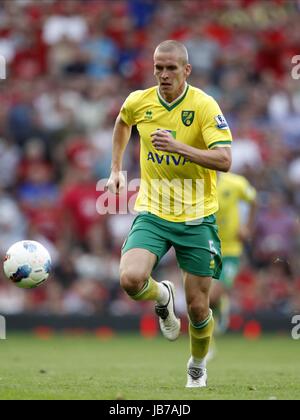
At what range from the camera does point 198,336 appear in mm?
8883

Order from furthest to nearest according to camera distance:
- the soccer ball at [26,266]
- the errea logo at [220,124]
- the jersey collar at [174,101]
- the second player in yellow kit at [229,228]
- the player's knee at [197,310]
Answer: the second player in yellow kit at [229,228] < the soccer ball at [26,266] < the jersey collar at [174,101] < the player's knee at [197,310] < the errea logo at [220,124]

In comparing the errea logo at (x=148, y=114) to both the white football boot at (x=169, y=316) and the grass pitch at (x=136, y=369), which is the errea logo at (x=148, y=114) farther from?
the grass pitch at (x=136, y=369)

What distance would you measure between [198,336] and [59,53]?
10880mm

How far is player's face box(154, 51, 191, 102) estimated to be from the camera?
8.59 metres

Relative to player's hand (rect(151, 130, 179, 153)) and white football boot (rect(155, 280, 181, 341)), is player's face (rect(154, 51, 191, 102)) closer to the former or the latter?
player's hand (rect(151, 130, 179, 153))

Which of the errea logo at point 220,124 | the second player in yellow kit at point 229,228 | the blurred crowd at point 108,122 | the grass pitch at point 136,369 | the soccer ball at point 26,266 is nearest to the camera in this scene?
the grass pitch at point 136,369

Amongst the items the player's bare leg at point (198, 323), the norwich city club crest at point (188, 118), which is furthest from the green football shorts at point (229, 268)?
the norwich city club crest at point (188, 118)

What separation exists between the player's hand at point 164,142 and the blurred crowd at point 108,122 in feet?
26.9

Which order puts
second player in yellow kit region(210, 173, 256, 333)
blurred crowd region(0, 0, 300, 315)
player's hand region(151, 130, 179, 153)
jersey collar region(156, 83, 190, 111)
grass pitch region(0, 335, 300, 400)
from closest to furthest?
grass pitch region(0, 335, 300, 400)
player's hand region(151, 130, 179, 153)
jersey collar region(156, 83, 190, 111)
second player in yellow kit region(210, 173, 256, 333)
blurred crowd region(0, 0, 300, 315)

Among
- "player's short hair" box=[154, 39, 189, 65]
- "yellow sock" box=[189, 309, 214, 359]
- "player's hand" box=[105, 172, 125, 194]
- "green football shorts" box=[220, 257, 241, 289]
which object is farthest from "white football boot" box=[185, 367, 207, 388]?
"green football shorts" box=[220, 257, 241, 289]

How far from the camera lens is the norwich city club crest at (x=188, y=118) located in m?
8.73

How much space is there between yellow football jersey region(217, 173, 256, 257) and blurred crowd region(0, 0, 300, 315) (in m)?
2.62
